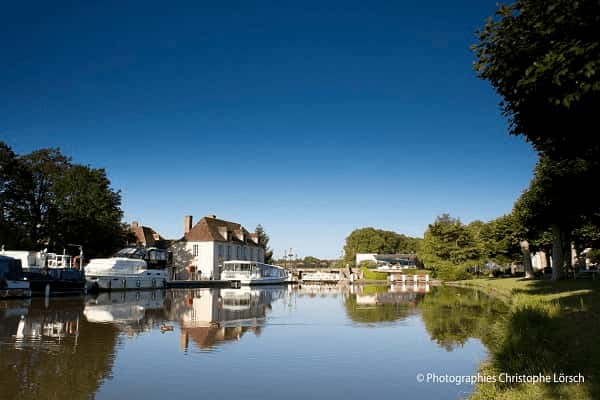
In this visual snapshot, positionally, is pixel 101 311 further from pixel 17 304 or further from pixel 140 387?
pixel 140 387

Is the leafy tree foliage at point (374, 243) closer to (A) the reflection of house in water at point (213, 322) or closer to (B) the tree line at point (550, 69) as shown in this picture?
(A) the reflection of house in water at point (213, 322)

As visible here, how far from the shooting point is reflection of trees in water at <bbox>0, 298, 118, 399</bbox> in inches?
406

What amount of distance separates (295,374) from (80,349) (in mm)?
6608

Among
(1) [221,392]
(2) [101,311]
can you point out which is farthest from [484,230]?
(1) [221,392]

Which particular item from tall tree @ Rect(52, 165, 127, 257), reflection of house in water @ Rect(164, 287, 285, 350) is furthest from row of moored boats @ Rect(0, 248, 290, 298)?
reflection of house in water @ Rect(164, 287, 285, 350)

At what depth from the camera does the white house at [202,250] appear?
217 feet

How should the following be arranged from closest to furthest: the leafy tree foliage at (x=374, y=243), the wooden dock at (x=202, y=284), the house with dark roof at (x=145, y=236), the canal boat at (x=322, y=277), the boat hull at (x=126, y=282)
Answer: the boat hull at (x=126, y=282) < the wooden dock at (x=202, y=284) < the house with dark roof at (x=145, y=236) < the canal boat at (x=322, y=277) < the leafy tree foliage at (x=374, y=243)

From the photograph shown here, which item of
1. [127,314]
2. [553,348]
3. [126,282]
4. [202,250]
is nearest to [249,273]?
[202,250]

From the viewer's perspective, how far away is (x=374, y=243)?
134125 mm

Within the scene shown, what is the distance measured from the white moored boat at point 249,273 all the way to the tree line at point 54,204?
1474cm

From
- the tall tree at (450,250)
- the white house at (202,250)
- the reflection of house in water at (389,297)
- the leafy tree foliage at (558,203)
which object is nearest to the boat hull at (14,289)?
the reflection of house in water at (389,297)

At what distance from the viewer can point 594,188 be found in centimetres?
2580

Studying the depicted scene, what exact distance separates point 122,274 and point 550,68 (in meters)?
42.7

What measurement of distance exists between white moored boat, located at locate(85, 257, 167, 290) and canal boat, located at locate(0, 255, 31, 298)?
8.79m
